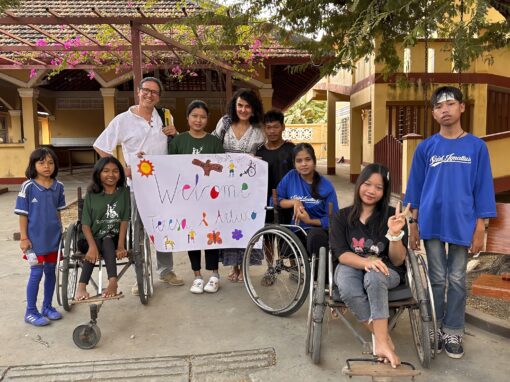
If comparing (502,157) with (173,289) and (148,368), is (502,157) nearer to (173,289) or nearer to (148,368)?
(173,289)

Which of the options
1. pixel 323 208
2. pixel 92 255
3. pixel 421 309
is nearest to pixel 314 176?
pixel 323 208

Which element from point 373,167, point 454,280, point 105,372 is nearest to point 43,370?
point 105,372

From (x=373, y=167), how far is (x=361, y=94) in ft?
31.7

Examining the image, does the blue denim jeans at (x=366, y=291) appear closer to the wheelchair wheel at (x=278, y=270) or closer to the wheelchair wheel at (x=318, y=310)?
the wheelchair wheel at (x=318, y=310)

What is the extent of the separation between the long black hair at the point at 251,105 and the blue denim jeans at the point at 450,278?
176cm

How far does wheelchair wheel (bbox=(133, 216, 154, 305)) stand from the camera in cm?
349

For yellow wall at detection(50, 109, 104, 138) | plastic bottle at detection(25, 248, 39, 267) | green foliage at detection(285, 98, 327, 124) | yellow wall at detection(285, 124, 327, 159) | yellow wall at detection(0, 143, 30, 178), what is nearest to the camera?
plastic bottle at detection(25, 248, 39, 267)

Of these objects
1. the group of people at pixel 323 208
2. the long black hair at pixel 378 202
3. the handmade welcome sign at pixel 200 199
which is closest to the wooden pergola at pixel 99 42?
the group of people at pixel 323 208

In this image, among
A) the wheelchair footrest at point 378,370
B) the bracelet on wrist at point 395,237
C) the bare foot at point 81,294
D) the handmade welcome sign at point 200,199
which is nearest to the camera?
the wheelchair footrest at point 378,370

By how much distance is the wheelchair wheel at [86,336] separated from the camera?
2906 millimetres

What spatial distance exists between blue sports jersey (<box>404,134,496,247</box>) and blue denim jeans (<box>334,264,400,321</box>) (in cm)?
44

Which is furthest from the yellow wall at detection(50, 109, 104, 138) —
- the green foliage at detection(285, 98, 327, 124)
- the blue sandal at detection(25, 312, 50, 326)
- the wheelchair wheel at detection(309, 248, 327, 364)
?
the green foliage at detection(285, 98, 327, 124)

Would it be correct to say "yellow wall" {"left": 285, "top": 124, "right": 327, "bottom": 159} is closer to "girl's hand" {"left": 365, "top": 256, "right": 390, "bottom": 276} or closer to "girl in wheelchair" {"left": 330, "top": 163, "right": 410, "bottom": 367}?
"girl in wheelchair" {"left": 330, "top": 163, "right": 410, "bottom": 367}

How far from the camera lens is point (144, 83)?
3686 millimetres
